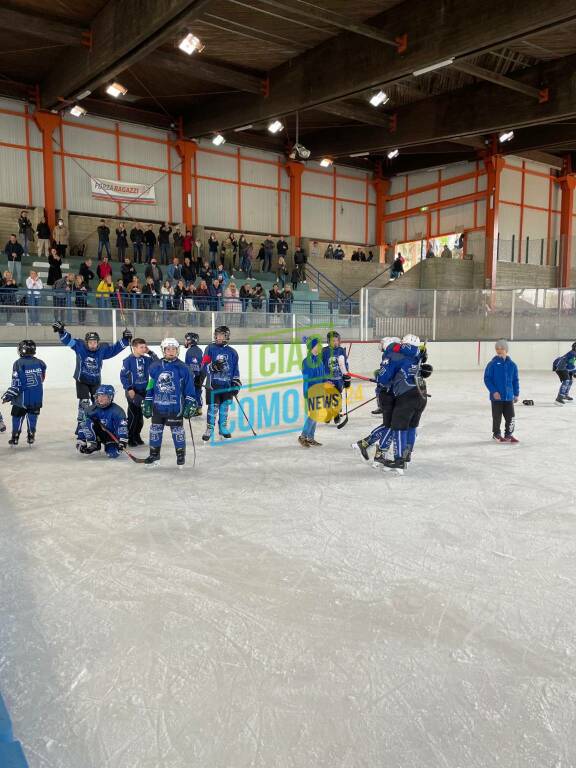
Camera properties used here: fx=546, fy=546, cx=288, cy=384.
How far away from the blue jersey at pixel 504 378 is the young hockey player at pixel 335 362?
198 centimetres

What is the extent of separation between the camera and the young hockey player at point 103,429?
659 cm

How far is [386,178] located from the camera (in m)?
29.3

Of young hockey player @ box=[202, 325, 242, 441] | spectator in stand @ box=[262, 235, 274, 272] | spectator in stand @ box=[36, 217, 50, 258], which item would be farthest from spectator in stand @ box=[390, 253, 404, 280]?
young hockey player @ box=[202, 325, 242, 441]

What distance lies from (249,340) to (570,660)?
12.9 meters

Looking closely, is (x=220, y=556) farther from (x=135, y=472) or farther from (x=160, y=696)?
(x=135, y=472)

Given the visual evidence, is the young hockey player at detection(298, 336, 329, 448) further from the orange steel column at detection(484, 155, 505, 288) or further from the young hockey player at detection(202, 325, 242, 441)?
the orange steel column at detection(484, 155, 505, 288)

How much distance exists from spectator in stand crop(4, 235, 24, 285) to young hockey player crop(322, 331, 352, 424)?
44.7ft

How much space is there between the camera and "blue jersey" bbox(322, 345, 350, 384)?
24.0ft

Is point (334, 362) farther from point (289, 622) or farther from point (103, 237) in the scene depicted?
point (103, 237)

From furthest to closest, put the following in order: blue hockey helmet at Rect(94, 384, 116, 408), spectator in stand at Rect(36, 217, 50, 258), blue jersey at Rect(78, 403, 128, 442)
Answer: spectator in stand at Rect(36, 217, 50, 258) → blue jersey at Rect(78, 403, 128, 442) → blue hockey helmet at Rect(94, 384, 116, 408)

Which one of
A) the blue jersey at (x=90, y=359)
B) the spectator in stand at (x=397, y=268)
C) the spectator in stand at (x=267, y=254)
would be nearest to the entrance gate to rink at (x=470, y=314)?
the spectator in stand at (x=267, y=254)

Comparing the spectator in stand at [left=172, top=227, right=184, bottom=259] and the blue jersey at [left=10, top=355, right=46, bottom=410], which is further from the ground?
the spectator in stand at [left=172, top=227, right=184, bottom=259]

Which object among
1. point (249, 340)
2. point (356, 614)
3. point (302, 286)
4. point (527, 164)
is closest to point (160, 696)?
point (356, 614)

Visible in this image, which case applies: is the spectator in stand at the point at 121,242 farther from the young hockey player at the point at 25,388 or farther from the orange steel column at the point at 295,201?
the young hockey player at the point at 25,388
